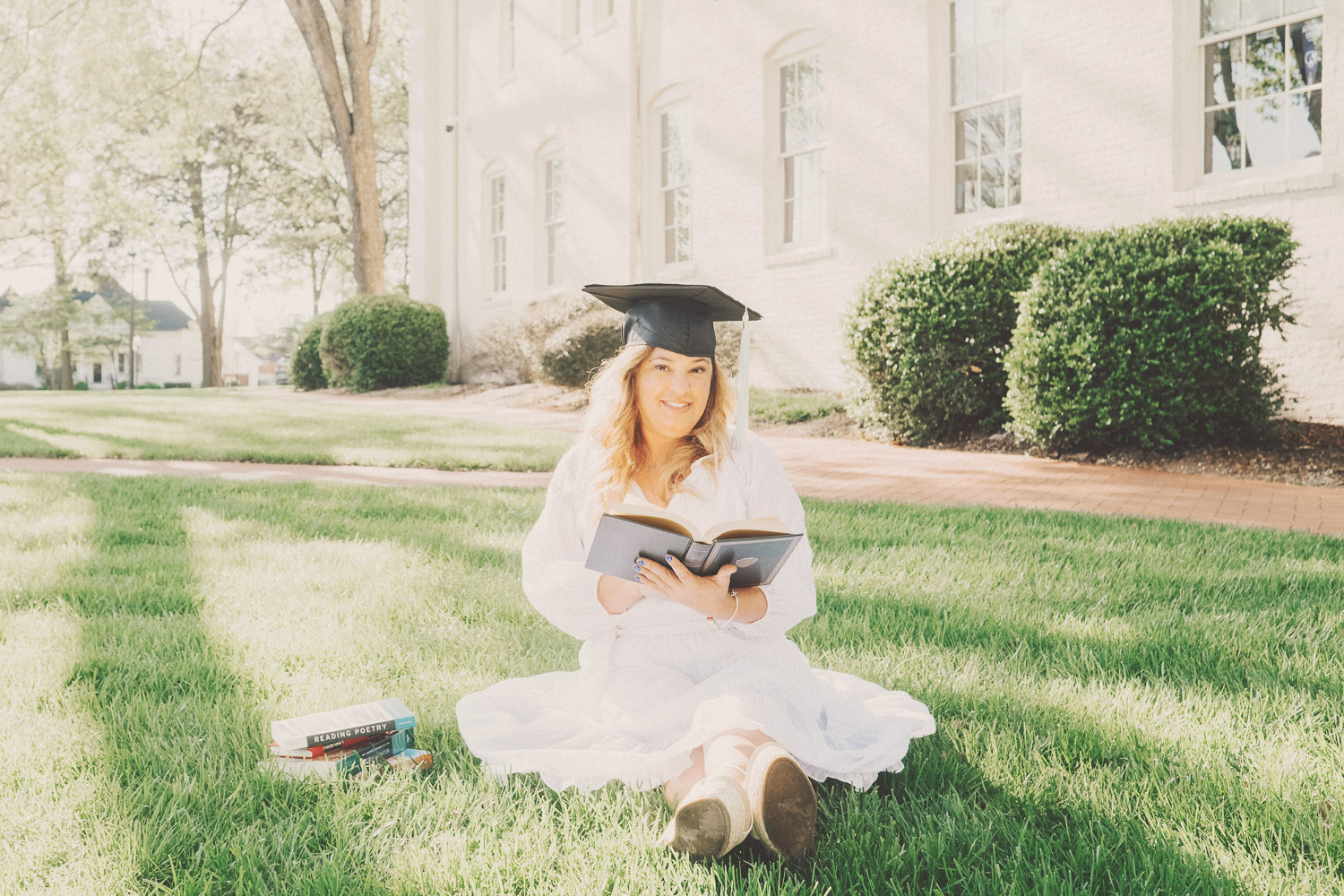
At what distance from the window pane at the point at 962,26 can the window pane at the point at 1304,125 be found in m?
3.68

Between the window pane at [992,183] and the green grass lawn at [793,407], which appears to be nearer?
the window pane at [992,183]

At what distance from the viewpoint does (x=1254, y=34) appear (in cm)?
844

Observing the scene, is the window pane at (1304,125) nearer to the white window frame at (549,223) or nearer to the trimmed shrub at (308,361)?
the white window frame at (549,223)

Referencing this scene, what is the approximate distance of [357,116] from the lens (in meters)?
20.6

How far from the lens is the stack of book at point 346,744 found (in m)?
2.29

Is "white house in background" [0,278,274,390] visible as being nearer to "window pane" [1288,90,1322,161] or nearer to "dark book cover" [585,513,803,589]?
"window pane" [1288,90,1322,161]

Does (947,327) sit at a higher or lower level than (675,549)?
higher

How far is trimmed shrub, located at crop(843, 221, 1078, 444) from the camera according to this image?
8.60m

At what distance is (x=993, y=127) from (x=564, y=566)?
33.0ft

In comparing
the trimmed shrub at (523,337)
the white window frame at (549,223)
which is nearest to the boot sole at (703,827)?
the trimmed shrub at (523,337)

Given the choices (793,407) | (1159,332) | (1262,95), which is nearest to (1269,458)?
(1159,332)

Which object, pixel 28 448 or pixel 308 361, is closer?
pixel 28 448

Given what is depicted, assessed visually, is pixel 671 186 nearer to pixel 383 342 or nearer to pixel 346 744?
pixel 383 342

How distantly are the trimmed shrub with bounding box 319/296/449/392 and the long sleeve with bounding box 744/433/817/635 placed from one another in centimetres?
1719
